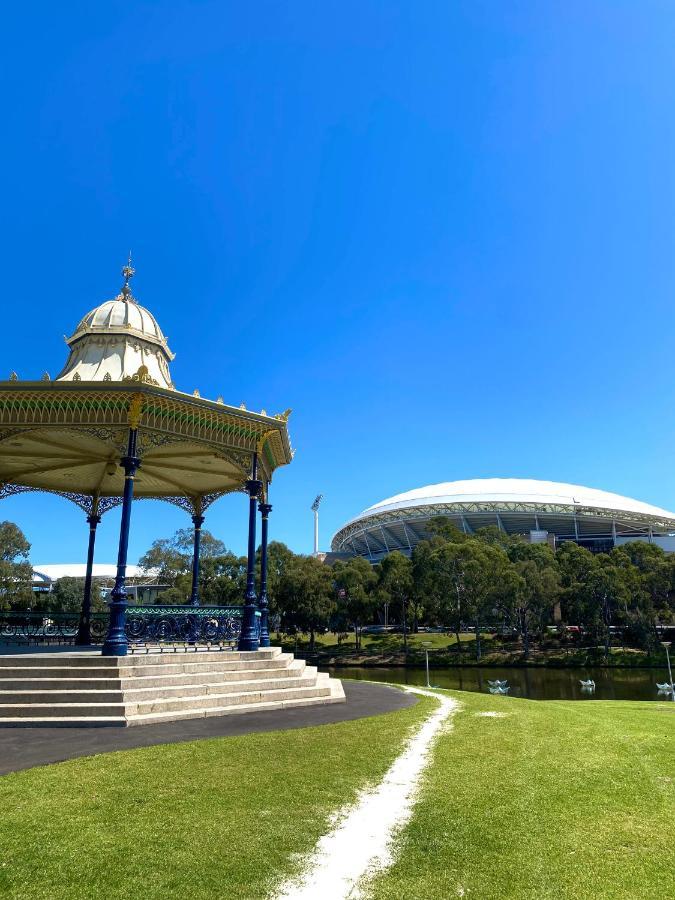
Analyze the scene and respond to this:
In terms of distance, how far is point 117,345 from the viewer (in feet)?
50.2

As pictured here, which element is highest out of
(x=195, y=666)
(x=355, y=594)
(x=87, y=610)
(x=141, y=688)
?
(x=355, y=594)

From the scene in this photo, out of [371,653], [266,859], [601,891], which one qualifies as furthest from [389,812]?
[371,653]

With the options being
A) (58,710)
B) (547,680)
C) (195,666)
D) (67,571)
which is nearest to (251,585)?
(195,666)

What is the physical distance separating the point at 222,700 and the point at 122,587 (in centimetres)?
343

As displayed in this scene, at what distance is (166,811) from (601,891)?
3.34 m

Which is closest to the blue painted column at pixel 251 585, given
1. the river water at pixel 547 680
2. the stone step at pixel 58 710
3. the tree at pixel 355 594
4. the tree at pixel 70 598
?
the stone step at pixel 58 710

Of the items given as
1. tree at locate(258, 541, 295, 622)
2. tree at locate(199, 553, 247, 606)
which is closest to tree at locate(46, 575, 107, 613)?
tree at locate(199, 553, 247, 606)

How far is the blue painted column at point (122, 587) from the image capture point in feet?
35.4

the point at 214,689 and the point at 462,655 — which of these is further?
the point at 462,655

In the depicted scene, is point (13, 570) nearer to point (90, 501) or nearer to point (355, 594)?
point (355, 594)

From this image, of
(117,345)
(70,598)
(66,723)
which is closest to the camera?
(66,723)

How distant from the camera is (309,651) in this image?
4888cm

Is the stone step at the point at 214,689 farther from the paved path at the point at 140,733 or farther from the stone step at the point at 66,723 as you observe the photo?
the paved path at the point at 140,733

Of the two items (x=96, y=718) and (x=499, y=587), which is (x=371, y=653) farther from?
(x=96, y=718)
